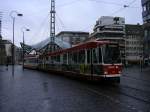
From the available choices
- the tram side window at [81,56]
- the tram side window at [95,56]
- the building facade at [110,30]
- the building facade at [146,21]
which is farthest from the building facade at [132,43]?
the tram side window at [95,56]

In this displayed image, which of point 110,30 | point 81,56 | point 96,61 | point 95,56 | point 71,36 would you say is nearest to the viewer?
point 96,61

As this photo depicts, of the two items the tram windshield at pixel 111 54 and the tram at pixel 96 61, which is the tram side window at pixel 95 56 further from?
the tram windshield at pixel 111 54

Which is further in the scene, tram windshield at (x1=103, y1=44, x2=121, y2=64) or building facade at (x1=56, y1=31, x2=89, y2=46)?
building facade at (x1=56, y1=31, x2=89, y2=46)

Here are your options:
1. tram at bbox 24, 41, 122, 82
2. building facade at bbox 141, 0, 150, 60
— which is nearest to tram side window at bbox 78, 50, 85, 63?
tram at bbox 24, 41, 122, 82

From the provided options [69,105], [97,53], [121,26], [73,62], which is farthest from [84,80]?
[121,26]

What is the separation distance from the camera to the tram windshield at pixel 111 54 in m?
22.3

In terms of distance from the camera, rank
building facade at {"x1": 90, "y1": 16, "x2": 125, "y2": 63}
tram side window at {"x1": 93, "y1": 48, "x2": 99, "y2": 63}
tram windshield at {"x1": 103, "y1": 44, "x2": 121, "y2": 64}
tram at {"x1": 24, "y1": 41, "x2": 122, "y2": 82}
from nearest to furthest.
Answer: tram at {"x1": 24, "y1": 41, "x2": 122, "y2": 82}
tram windshield at {"x1": 103, "y1": 44, "x2": 121, "y2": 64}
tram side window at {"x1": 93, "y1": 48, "x2": 99, "y2": 63}
building facade at {"x1": 90, "y1": 16, "x2": 125, "y2": 63}

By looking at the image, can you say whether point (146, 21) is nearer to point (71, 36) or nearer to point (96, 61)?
point (96, 61)

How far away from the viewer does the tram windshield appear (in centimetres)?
2227

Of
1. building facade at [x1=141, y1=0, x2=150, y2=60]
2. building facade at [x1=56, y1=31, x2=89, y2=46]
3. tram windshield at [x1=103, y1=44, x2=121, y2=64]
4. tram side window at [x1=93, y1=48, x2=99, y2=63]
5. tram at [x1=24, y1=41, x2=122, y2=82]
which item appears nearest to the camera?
tram at [x1=24, y1=41, x2=122, y2=82]

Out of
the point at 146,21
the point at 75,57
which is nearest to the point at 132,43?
the point at 146,21

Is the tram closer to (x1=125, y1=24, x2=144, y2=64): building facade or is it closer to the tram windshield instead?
the tram windshield

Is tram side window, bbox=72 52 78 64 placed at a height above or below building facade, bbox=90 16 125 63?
below

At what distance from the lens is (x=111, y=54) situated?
22438mm
